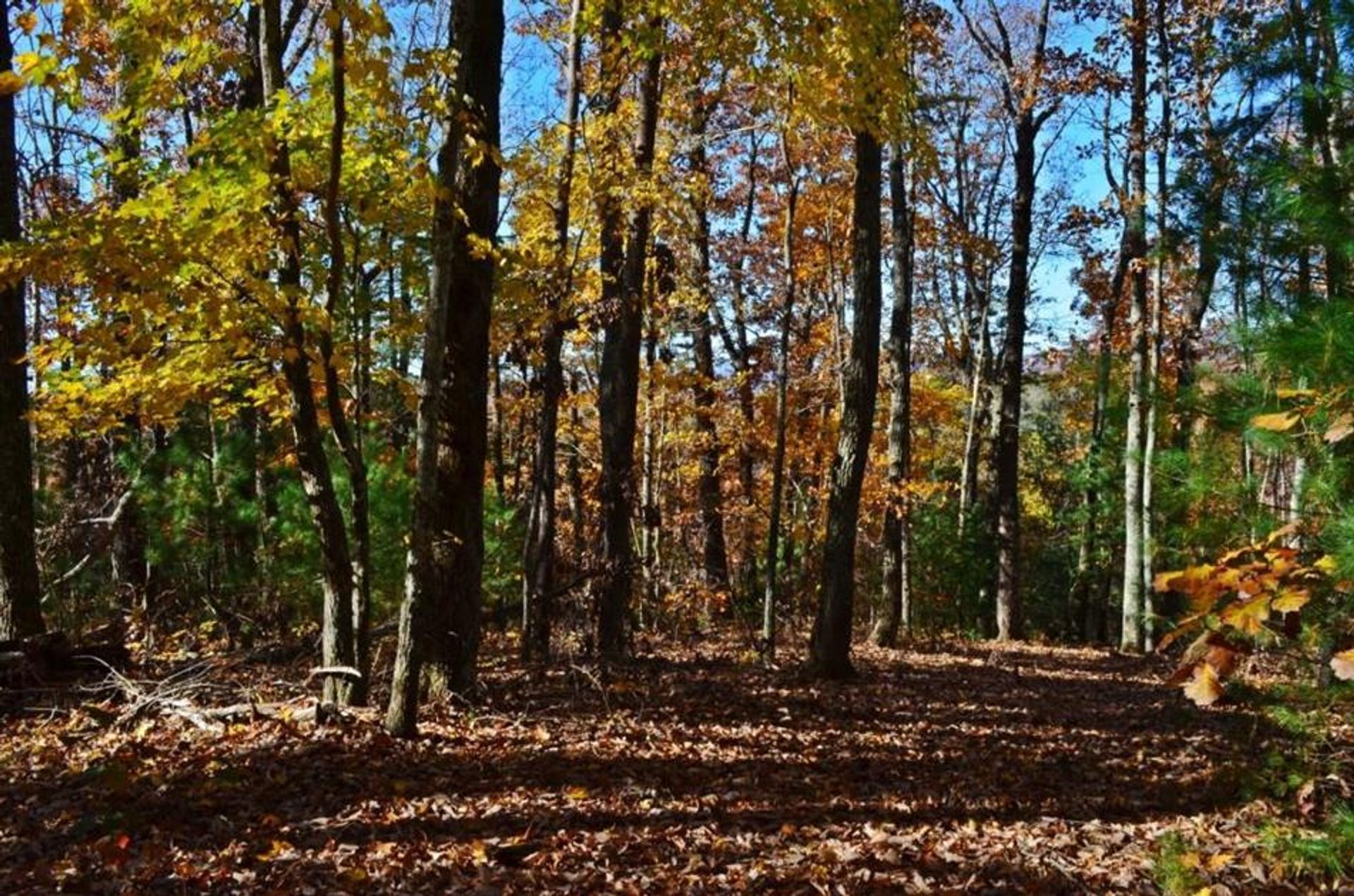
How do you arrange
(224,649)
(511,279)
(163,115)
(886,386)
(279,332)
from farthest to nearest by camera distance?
(886,386) < (163,115) < (224,649) < (511,279) < (279,332)

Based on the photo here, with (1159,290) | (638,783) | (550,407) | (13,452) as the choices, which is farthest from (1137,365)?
(13,452)

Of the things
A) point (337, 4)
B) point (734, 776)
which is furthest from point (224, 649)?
point (337, 4)

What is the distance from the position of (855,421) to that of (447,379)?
409cm

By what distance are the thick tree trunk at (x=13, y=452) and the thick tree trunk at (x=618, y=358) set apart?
4.76 m

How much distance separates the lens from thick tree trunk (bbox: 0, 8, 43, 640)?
7.47 meters

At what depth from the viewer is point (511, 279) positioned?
839cm

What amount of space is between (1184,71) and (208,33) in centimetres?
1272

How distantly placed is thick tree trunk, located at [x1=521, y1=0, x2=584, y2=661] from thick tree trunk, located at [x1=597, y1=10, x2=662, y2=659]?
41 cm

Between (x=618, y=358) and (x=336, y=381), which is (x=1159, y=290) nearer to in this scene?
(x=618, y=358)

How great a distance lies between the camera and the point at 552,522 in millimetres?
9719

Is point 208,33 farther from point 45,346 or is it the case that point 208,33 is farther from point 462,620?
point 462,620

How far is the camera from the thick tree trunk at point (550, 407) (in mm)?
8758

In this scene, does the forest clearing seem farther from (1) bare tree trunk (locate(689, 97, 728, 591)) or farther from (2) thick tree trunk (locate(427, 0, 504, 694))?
(1) bare tree trunk (locate(689, 97, 728, 591))

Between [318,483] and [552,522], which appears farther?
[552,522]
